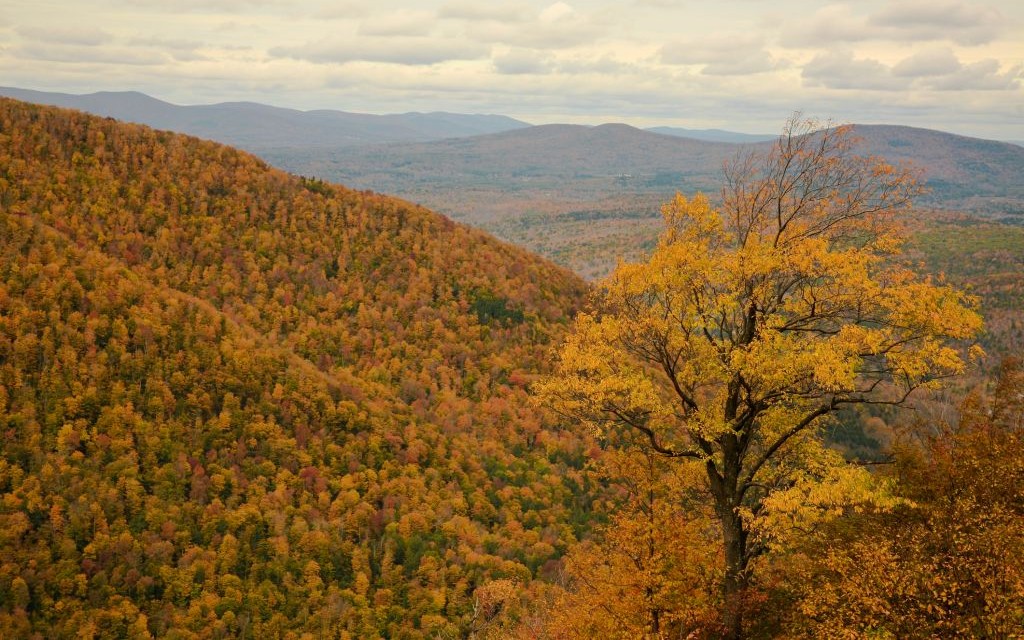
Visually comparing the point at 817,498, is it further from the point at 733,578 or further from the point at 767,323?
the point at 733,578

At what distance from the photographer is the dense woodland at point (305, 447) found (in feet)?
78.2

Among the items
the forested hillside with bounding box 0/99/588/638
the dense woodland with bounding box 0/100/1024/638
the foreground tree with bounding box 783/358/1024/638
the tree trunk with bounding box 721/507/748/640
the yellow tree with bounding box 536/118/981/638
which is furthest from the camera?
the forested hillside with bounding box 0/99/588/638

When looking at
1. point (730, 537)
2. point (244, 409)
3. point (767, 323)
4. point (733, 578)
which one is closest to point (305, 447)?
point (244, 409)

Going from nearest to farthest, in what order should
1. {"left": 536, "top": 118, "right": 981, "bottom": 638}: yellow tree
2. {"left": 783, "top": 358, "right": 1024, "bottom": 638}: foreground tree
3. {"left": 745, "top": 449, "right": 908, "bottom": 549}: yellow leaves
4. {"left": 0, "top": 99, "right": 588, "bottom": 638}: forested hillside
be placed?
1. {"left": 783, "top": 358, "right": 1024, "bottom": 638}: foreground tree
2. {"left": 745, "top": 449, "right": 908, "bottom": 549}: yellow leaves
3. {"left": 536, "top": 118, "right": 981, "bottom": 638}: yellow tree
4. {"left": 0, "top": 99, "right": 588, "bottom": 638}: forested hillside

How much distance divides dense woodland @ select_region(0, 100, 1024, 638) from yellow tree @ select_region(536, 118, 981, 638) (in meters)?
3.05

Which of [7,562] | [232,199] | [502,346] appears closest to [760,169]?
[7,562]

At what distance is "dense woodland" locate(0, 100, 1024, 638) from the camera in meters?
23.8

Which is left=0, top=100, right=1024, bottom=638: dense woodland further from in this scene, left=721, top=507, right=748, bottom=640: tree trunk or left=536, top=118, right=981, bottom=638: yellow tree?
left=536, top=118, right=981, bottom=638: yellow tree

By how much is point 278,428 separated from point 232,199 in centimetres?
5603

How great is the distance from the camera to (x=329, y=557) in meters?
80.8

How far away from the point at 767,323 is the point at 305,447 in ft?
267

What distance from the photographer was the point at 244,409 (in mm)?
88375

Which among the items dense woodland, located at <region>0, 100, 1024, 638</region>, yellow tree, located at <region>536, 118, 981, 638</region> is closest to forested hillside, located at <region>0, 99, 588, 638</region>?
dense woodland, located at <region>0, 100, 1024, 638</region>

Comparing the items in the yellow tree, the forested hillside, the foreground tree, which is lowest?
the forested hillside
